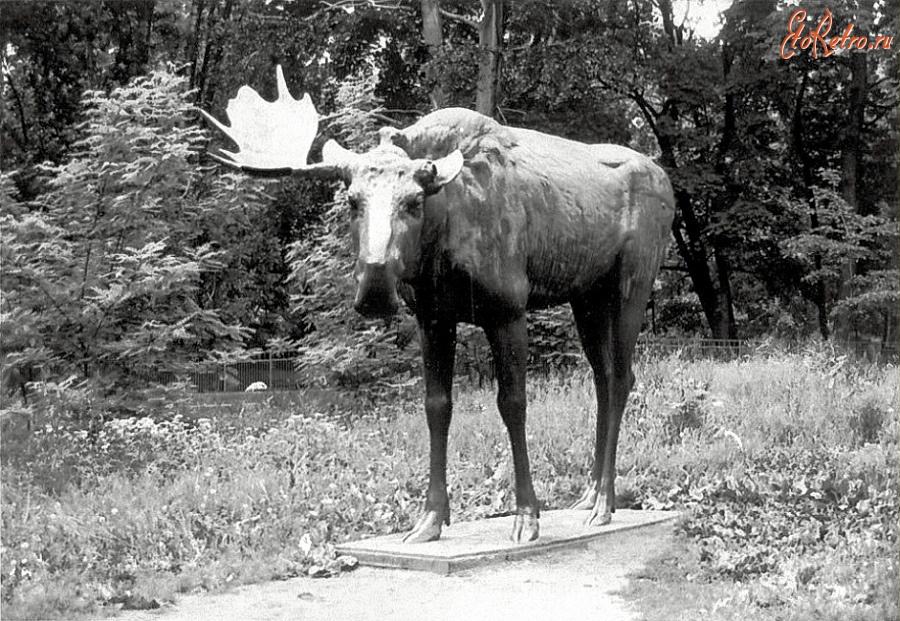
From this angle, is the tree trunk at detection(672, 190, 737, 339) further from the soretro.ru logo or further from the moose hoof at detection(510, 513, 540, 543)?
the moose hoof at detection(510, 513, 540, 543)

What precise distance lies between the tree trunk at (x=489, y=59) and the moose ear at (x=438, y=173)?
12.1 metres

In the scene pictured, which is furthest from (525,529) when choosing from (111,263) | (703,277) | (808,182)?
(808,182)

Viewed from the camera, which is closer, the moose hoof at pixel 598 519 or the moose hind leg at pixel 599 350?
the moose hoof at pixel 598 519

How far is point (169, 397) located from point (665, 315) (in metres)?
21.0

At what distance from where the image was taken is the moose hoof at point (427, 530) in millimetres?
6691

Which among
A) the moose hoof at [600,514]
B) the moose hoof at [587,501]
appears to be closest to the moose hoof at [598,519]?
the moose hoof at [600,514]

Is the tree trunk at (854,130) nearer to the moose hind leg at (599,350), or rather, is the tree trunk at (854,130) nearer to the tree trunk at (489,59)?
the tree trunk at (489,59)

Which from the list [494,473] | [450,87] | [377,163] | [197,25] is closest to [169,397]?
[494,473]

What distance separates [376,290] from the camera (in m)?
5.71

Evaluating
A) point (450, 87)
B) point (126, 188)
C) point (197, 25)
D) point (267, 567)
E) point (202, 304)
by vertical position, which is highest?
point (197, 25)

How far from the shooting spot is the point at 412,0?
2145 centimetres

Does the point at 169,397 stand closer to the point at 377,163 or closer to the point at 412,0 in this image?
the point at 377,163

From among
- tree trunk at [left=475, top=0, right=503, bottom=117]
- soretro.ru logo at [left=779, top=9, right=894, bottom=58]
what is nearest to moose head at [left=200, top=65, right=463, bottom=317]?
soretro.ru logo at [left=779, top=9, right=894, bottom=58]

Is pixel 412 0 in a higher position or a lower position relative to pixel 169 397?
higher
